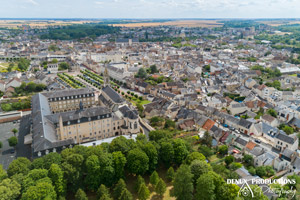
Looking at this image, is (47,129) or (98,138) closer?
(47,129)

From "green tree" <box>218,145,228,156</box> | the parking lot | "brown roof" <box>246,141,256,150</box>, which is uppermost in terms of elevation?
"brown roof" <box>246,141,256,150</box>

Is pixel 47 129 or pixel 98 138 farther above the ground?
pixel 47 129

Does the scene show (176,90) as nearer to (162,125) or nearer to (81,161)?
(162,125)

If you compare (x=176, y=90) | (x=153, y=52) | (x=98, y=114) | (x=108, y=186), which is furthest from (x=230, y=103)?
(x=153, y=52)

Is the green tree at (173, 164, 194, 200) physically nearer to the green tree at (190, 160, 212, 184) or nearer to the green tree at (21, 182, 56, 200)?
the green tree at (190, 160, 212, 184)

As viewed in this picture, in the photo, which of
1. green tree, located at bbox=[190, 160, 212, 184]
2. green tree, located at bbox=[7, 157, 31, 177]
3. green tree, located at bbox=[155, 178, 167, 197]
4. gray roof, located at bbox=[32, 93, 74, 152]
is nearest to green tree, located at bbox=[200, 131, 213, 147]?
green tree, located at bbox=[190, 160, 212, 184]

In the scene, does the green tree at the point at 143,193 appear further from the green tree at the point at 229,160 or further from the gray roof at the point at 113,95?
the gray roof at the point at 113,95

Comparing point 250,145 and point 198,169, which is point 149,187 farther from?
point 250,145
